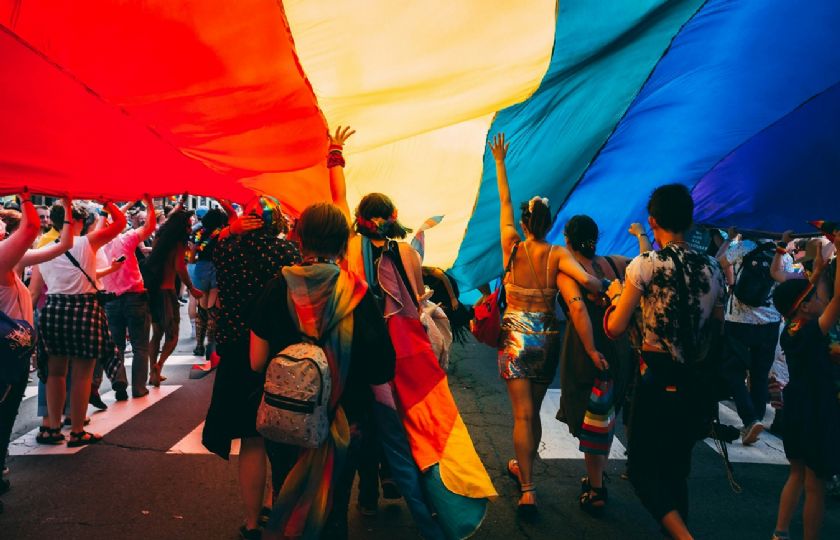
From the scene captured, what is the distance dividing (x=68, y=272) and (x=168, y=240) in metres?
1.57

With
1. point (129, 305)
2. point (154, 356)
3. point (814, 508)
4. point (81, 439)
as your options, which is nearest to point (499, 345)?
point (814, 508)

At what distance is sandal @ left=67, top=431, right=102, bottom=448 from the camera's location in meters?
5.07

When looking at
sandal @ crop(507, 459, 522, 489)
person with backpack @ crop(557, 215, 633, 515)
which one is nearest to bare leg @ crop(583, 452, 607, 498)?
person with backpack @ crop(557, 215, 633, 515)

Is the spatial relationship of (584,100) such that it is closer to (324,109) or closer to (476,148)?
(476,148)

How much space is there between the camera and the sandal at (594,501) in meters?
3.95

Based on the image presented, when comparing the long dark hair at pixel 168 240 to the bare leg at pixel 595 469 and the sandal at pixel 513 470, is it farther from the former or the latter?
the bare leg at pixel 595 469

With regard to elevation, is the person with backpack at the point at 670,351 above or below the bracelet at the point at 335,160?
below

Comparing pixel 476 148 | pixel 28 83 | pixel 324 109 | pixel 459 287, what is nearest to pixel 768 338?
pixel 459 287

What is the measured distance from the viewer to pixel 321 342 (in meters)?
2.59

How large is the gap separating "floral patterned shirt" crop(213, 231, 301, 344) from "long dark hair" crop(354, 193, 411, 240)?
483 mm

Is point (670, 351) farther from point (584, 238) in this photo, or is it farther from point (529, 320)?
point (584, 238)

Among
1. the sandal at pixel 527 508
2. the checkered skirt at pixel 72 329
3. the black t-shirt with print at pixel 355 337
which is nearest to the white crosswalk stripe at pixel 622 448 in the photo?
the sandal at pixel 527 508

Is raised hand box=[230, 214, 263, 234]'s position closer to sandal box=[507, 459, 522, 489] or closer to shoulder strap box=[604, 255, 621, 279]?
shoulder strap box=[604, 255, 621, 279]

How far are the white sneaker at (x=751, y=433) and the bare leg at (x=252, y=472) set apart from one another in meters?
4.28
